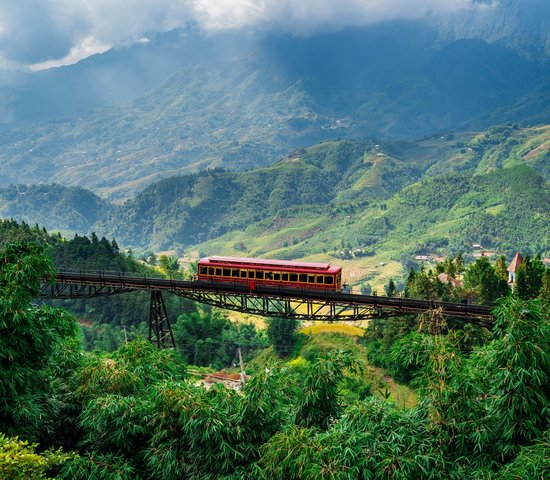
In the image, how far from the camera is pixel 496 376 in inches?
664

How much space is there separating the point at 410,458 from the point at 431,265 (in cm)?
17777

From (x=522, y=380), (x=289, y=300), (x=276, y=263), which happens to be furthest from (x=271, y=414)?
(x=276, y=263)

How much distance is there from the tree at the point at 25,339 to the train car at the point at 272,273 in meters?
20.7

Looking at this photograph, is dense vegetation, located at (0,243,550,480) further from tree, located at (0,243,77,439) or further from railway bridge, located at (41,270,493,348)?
railway bridge, located at (41,270,493,348)

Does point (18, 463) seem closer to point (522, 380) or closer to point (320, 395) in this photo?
point (320, 395)

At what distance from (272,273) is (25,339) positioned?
2287cm

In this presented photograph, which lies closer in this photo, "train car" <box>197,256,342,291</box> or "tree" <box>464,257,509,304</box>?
"train car" <box>197,256,342,291</box>

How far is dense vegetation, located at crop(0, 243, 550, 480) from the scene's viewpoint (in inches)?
637

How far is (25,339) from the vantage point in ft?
67.0

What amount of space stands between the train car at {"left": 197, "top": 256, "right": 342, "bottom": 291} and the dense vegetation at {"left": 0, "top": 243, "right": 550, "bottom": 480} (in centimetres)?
1876

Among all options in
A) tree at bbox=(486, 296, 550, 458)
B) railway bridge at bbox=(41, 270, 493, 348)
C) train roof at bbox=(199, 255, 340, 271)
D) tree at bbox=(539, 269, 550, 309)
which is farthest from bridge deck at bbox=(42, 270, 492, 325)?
tree at bbox=(486, 296, 550, 458)

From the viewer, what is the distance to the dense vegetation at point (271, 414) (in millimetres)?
16188

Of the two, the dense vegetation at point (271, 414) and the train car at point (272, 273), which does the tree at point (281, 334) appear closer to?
the train car at point (272, 273)

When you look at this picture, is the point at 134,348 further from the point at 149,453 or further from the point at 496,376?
the point at 496,376
